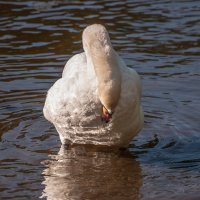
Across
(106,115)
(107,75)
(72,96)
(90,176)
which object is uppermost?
(107,75)

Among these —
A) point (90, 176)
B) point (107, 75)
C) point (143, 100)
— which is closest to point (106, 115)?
point (107, 75)

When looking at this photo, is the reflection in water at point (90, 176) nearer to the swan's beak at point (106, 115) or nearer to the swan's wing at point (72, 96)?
the swan's wing at point (72, 96)

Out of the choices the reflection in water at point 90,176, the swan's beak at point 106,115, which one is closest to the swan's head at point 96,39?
the swan's beak at point 106,115

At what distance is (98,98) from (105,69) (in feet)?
1.15

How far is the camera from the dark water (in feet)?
25.8

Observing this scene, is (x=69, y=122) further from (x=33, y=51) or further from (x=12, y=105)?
(x=33, y=51)

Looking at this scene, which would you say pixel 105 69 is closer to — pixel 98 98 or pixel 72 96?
pixel 98 98

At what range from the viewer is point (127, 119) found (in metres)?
8.20

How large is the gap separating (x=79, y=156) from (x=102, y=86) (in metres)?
1.48

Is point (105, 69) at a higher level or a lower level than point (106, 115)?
higher

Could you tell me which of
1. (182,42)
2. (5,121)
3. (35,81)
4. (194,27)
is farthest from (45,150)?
(194,27)

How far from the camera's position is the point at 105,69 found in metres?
7.68

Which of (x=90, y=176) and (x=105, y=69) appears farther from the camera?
(x=90, y=176)

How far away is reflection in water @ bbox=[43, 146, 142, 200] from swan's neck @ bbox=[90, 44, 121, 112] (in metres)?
0.80
